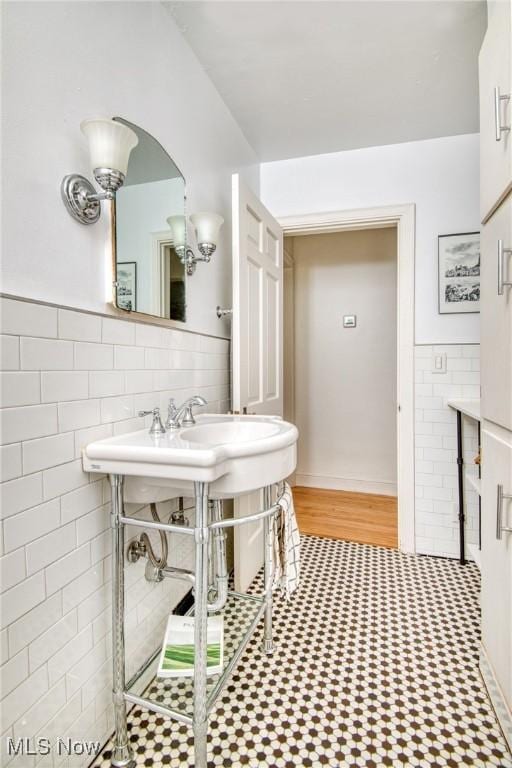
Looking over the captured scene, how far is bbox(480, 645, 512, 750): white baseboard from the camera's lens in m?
1.19

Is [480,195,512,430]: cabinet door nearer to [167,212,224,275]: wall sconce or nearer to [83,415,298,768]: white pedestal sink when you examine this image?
[83,415,298,768]: white pedestal sink

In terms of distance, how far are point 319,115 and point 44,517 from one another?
2.29 m

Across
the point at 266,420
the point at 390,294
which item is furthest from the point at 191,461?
the point at 390,294

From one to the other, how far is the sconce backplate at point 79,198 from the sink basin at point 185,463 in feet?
1.99

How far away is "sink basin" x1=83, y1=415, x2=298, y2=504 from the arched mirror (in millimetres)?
447

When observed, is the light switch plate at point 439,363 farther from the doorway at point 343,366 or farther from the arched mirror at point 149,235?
the arched mirror at point 149,235

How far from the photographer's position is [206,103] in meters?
1.86

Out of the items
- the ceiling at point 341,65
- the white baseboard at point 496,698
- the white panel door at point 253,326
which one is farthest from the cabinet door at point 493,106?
the white baseboard at point 496,698

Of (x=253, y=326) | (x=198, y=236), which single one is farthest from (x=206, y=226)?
(x=253, y=326)

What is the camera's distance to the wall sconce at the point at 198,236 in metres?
1.58

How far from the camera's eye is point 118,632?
1.13 metres

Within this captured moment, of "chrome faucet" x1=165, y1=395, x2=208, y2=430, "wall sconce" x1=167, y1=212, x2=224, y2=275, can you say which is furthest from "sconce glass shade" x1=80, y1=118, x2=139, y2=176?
"chrome faucet" x1=165, y1=395, x2=208, y2=430

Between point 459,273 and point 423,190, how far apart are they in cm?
55

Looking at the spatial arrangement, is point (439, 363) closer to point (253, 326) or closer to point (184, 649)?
point (253, 326)
